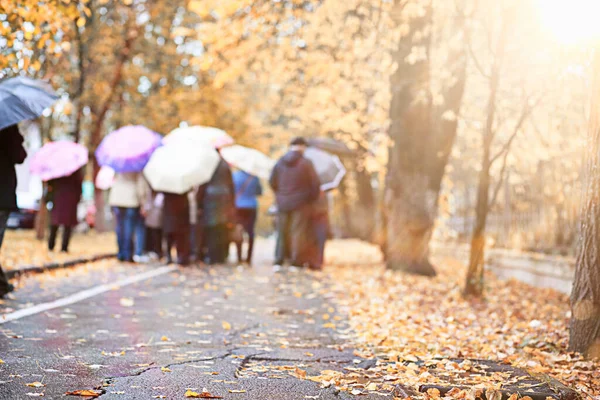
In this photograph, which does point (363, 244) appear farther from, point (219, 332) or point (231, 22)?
point (219, 332)

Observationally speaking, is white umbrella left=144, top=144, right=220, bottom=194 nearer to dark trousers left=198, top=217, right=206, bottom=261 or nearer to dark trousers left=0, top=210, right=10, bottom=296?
dark trousers left=198, top=217, right=206, bottom=261

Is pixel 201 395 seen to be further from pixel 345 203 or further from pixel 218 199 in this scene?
pixel 345 203

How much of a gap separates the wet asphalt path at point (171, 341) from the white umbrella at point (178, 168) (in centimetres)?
280

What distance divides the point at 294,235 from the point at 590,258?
9.98 meters

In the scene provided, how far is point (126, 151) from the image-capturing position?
15516 millimetres

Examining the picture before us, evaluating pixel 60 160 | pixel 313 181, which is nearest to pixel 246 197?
pixel 313 181

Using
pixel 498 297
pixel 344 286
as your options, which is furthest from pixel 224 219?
pixel 498 297

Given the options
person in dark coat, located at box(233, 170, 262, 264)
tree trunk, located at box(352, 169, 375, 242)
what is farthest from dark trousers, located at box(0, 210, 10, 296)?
tree trunk, located at box(352, 169, 375, 242)

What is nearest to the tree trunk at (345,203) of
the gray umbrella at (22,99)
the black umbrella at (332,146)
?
the black umbrella at (332,146)

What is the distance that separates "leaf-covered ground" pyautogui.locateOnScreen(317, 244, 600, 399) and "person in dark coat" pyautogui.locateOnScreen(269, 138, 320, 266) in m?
1.26

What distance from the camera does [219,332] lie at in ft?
26.2

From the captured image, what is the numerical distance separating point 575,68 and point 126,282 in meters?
6.70

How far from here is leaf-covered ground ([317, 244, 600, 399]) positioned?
6.00m

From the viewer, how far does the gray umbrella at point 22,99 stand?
897 cm
